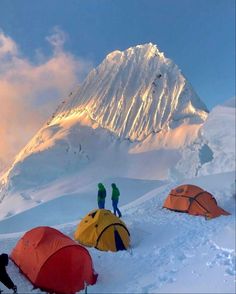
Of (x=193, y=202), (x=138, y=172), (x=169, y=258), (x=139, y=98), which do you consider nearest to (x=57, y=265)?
(x=169, y=258)

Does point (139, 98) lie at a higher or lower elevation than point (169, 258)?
higher

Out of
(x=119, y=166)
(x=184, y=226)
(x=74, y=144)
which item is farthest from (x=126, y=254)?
(x=74, y=144)

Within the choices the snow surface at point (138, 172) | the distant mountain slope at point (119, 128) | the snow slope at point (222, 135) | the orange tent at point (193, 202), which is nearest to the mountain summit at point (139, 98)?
the distant mountain slope at point (119, 128)

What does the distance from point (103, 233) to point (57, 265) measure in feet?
10.5

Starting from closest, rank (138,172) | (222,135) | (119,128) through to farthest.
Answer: (222,135) → (138,172) → (119,128)

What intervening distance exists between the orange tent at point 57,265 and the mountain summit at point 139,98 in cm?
6410

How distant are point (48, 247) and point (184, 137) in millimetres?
62234

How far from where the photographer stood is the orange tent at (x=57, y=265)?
30.5 feet

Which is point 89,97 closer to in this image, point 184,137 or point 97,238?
point 184,137

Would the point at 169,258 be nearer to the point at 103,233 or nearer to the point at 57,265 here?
the point at 103,233

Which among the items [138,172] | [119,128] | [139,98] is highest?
[139,98]

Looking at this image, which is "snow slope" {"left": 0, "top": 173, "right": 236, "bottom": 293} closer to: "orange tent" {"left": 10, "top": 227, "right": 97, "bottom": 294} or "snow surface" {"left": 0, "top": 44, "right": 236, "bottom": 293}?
"snow surface" {"left": 0, "top": 44, "right": 236, "bottom": 293}

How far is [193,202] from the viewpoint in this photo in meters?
17.8

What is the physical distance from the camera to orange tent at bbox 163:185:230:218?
55.9 feet
